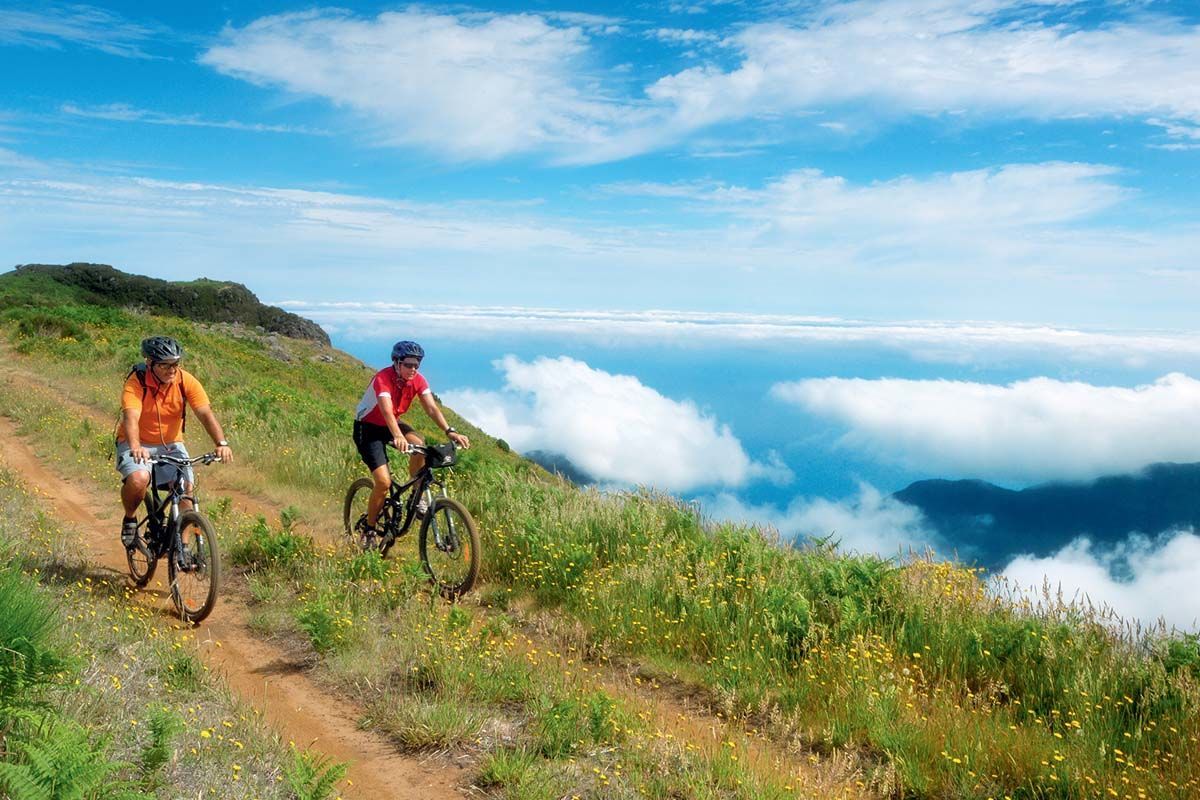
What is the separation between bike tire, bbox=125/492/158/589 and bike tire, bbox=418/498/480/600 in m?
2.64

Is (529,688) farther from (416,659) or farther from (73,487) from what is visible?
(73,487)

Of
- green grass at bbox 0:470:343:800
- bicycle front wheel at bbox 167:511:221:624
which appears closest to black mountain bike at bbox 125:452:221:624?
bicycle front wheel at bbox 167:511:221:624

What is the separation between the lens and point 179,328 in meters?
41.5

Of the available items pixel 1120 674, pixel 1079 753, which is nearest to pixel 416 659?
pixel 1079 753

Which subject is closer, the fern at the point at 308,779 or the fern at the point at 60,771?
the fern at the point at 60,771

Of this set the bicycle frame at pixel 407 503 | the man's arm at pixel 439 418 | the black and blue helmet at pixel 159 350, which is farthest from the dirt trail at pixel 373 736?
the black and blue helmet at pixel 159 350

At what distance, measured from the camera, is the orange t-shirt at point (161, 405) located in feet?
24.5

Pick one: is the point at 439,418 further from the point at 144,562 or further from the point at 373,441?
the point at 144,562

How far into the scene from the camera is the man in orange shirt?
23.8 feet

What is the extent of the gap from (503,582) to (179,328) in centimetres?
3942

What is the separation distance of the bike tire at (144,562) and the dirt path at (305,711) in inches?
6.6

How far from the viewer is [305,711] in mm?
5660

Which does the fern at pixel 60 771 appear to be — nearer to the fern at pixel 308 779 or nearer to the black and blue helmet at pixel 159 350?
the fern at pixel 308 779

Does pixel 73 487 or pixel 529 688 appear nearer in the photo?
pixel 529 688
